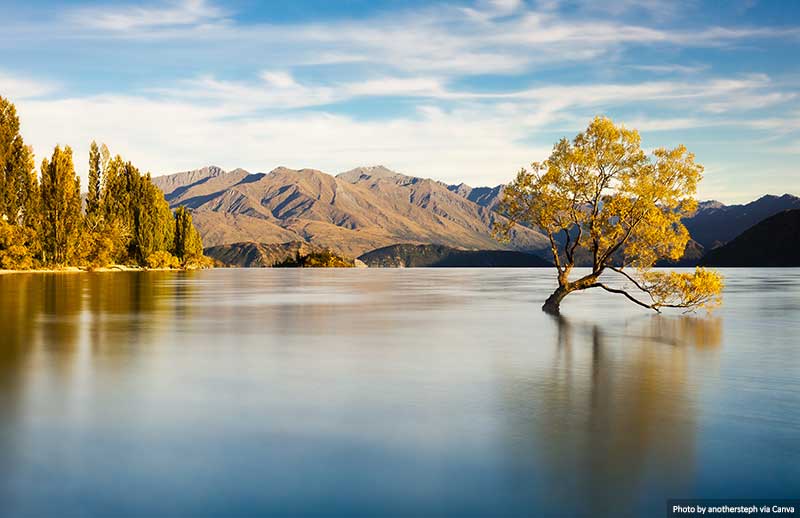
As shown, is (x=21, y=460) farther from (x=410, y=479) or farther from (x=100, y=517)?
(x=410, y=479)

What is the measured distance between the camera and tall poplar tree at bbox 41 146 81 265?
351 feet

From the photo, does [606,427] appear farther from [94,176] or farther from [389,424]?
[94,176]

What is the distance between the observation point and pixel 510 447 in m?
11.2

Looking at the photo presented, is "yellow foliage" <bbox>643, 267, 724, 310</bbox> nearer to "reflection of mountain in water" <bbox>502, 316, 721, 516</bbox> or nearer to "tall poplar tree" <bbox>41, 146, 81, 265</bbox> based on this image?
"reflection of mountain in water" <bbox>502, 316, 721, 516</bbox>

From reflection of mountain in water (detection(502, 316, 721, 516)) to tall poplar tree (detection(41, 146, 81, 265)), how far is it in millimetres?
104156

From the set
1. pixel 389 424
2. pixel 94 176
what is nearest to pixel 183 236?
pixel 94 176

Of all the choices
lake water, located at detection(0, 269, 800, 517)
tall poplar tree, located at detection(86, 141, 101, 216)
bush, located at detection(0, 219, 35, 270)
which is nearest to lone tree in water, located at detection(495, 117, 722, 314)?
lake water, located at detection(0, 269, 800, 517)

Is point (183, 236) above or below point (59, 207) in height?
below

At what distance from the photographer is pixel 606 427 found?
40.8 ft

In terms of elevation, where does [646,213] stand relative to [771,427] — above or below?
above

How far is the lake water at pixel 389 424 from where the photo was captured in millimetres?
8969

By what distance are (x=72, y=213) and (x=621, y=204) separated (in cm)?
9792

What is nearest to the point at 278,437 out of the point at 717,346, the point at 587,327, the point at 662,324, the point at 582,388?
the point at 582,388

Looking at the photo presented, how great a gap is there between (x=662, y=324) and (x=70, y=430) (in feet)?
98.6
